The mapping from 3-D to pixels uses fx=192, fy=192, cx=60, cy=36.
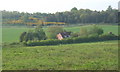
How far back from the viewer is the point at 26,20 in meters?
36.5

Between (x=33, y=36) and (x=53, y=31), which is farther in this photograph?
(x=53, y=31)

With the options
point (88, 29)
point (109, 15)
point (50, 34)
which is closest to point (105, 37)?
point (88, 29)

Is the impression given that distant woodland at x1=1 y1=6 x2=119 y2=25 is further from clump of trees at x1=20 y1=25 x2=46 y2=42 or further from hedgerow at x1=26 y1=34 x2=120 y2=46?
hedgerow at x1=26 y1=34 x2=120 y2=46

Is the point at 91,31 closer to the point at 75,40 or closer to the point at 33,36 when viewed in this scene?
the point at 75,40

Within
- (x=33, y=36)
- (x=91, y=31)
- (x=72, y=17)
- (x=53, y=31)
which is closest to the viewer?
(x=33, y=36)

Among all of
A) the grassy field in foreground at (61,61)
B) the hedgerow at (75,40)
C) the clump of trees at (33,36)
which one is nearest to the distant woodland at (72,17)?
the clump of trees at (33,36)

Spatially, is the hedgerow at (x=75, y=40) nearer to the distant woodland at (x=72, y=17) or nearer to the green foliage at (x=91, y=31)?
the green foliage at (x=91, y=31)

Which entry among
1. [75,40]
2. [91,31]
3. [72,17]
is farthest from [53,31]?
[72,17]

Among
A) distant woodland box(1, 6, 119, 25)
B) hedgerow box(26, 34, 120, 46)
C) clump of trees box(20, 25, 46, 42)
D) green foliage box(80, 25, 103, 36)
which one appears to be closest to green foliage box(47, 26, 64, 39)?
clump of trees box(20, 25, 46, 42)

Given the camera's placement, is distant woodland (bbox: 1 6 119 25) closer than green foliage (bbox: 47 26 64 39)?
No

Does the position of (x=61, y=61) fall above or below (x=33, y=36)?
above

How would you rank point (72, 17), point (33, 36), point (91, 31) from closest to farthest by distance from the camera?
point (33, 36) → point (91, 31) → point (72, 17)

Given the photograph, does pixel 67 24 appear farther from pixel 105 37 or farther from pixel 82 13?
pixel 105 37

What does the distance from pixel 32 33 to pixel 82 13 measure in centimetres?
1658
